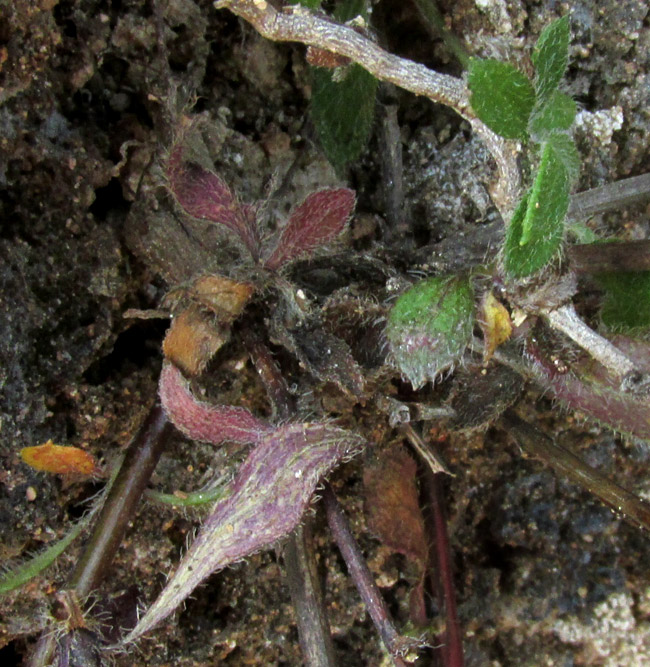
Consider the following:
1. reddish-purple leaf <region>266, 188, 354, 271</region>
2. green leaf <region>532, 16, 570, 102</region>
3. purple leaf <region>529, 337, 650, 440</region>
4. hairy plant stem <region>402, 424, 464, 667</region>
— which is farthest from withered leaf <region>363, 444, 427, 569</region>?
green leaf <region>532, 16, 570, 102</region>

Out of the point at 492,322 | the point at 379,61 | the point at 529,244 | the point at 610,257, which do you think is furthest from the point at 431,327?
the point at 379,61

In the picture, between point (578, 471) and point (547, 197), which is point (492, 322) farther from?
point (578, 471)

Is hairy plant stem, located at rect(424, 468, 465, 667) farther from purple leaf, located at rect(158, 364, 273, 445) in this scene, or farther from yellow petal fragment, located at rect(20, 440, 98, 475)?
yellow petal fragment, located at rect(20, 440, 98, 475)

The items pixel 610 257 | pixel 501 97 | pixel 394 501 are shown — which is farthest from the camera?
pixel 394 501

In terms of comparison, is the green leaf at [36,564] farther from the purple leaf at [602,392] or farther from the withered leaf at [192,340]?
the purple leaf at [602,392]

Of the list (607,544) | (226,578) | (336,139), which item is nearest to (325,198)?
(336,139)

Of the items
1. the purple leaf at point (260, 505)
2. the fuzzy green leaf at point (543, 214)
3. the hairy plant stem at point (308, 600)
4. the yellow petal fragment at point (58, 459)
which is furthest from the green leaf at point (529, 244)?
the yellow petal fragment at point (58, 459)
